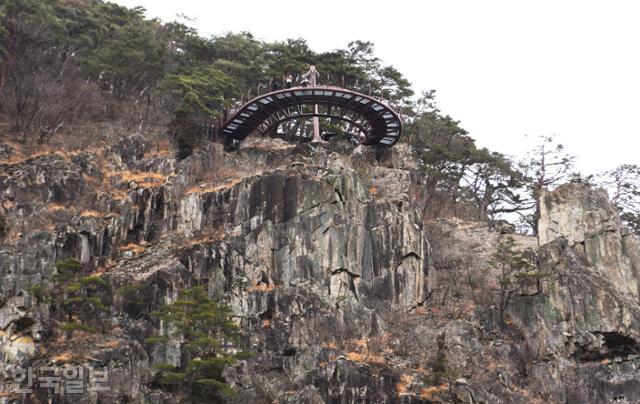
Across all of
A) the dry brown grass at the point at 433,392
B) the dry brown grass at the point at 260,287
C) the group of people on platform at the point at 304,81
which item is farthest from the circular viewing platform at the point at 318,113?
the dry brown grass at the point at 433,392

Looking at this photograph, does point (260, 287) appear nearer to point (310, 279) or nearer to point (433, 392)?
point (310, 279)

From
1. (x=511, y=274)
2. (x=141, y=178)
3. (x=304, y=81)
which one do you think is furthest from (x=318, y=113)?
(x=511, y=274)

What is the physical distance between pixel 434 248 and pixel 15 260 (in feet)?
68.9

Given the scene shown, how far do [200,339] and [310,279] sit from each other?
9.75 m

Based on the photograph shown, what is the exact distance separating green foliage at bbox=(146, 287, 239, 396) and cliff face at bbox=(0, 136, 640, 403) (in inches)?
80.3

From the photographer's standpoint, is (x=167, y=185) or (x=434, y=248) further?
(x=434, y=248)

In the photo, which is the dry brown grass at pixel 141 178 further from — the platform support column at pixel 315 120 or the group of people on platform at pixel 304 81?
the platform support column at pixel 315 120

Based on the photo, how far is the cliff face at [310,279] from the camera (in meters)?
31.7

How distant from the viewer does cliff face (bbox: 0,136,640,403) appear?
3167 centimetres

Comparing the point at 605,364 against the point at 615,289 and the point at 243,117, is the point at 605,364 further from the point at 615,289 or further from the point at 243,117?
the point at 243,117

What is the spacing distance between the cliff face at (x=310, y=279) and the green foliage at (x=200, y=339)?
80.3 inches

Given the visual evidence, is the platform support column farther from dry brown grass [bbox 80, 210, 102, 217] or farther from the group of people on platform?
dry brown grass [bbox 80, 210, 102, 217]

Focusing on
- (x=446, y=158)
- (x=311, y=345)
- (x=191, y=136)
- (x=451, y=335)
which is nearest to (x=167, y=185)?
(x=191, y=136)

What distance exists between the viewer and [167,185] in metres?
40.5
